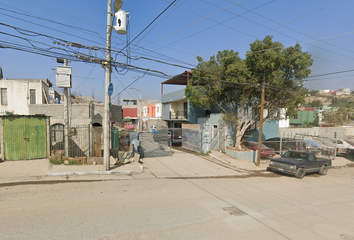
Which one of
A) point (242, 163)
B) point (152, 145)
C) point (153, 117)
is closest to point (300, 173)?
point (242, 163)

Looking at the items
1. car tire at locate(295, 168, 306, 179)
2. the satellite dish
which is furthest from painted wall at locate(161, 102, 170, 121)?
the satellite dish

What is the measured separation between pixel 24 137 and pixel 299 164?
14.2m

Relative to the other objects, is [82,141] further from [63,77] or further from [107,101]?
[63,77]

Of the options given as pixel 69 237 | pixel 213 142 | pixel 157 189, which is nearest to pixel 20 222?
pixel 69 237

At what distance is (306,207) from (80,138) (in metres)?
10.8

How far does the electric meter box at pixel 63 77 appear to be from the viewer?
36.5 ft

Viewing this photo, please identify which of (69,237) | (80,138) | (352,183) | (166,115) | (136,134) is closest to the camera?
(69,237)

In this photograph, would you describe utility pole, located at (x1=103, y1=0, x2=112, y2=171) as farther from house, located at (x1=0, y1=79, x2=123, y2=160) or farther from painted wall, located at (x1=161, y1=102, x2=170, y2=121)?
painted wall, located at (x1=161, y1=102, x2=170, y2=121)

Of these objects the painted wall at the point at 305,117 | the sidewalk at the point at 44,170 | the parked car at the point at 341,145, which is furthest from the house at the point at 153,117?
the painted wall at the point at 305,117

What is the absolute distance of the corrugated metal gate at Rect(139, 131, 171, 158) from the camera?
14.2m

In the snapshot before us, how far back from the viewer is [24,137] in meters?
10.0

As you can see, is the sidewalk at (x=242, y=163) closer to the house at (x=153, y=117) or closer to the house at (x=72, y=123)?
the house at (x=72, y=123)

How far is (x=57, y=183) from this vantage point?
25.1 ft

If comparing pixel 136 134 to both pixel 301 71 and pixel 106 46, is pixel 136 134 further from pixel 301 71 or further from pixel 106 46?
pixel 301 71
